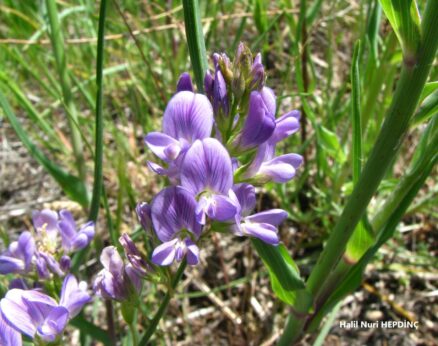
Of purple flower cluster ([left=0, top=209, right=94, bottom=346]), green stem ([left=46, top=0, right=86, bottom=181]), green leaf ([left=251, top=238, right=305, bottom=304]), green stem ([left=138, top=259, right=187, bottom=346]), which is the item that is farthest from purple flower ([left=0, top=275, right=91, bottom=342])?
green stem ([left=46, top=0, right=86, bottom=181])

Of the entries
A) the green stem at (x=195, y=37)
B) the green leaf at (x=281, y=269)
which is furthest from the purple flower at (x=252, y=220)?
the green stem at (x=195, y=37)

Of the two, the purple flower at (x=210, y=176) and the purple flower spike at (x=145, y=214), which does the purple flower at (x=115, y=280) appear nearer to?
the purple flower spike at (x=145, y=214)

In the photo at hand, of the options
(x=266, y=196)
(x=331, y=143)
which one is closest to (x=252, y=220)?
(x=331, y=143)

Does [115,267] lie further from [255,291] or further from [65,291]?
[255,291]

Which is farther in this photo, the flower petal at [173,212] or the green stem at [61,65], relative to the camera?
the green stem at [61,65]

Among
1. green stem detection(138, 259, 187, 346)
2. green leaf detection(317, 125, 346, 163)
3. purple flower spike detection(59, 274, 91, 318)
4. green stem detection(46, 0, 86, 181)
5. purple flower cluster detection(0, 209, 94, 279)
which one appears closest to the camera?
green stem detection(138, 259, 187, 346)

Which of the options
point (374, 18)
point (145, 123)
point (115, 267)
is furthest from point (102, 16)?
point (145, 123)

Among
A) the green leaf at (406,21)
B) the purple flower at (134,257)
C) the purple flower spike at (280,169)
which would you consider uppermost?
the green leaf at (406,21)

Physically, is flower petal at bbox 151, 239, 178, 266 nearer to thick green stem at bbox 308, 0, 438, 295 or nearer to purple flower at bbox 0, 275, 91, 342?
purple flower at bbox 0, 275, 91, 342
